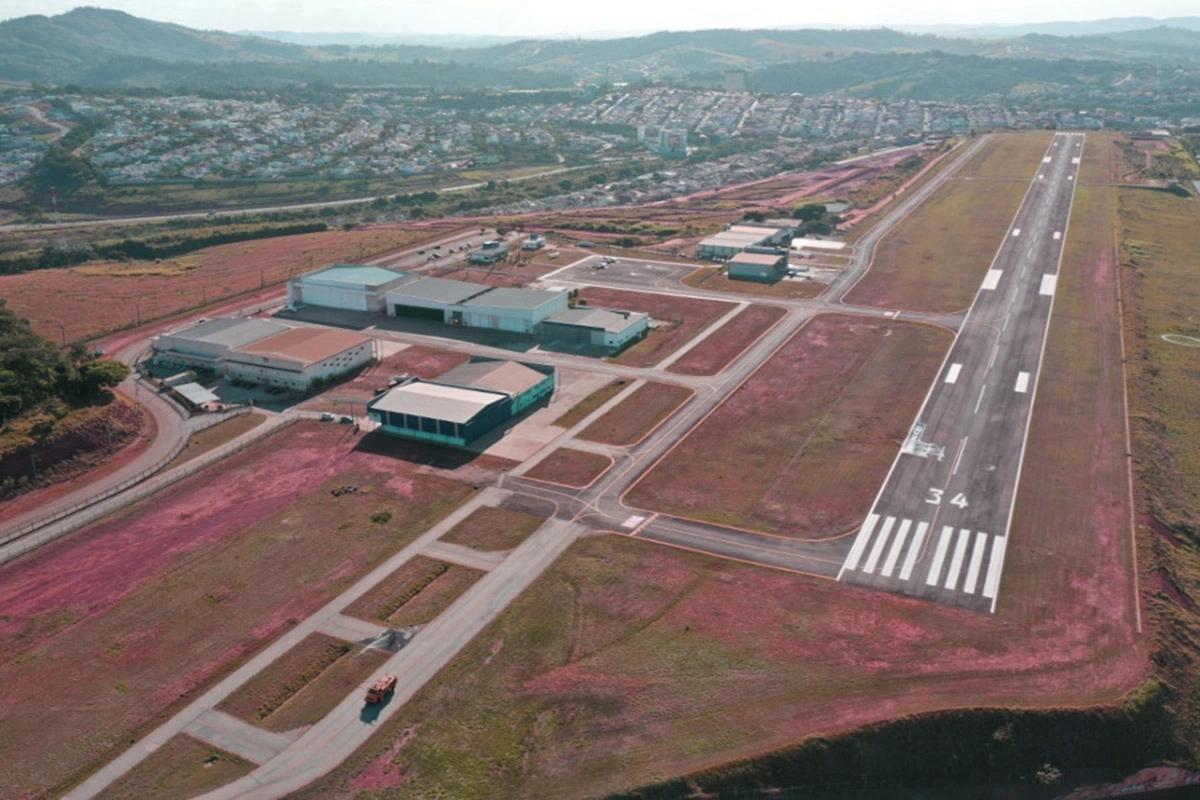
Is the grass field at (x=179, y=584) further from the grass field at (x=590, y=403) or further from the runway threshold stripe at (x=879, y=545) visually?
the runway threshold stripe at (x=879, y=545)

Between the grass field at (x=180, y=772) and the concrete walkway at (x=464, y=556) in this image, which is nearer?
the grass field at (x=180, y=772)

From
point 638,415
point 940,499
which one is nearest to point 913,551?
point 940,499

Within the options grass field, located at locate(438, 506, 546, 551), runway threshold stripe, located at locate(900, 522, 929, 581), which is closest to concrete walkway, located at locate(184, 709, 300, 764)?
grass field, located at locate(438, 506, 546, 551)

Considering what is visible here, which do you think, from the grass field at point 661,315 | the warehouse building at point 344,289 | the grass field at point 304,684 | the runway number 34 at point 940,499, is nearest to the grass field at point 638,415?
the grass field at point 661,315

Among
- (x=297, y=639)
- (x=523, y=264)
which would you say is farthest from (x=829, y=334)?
(x=297, y=639)

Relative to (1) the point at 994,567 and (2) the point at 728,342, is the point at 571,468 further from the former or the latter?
(2) the point at 728,342

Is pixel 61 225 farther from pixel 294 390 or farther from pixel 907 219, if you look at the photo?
pixel 907 219

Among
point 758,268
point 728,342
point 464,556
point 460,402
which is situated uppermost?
point 758,268
